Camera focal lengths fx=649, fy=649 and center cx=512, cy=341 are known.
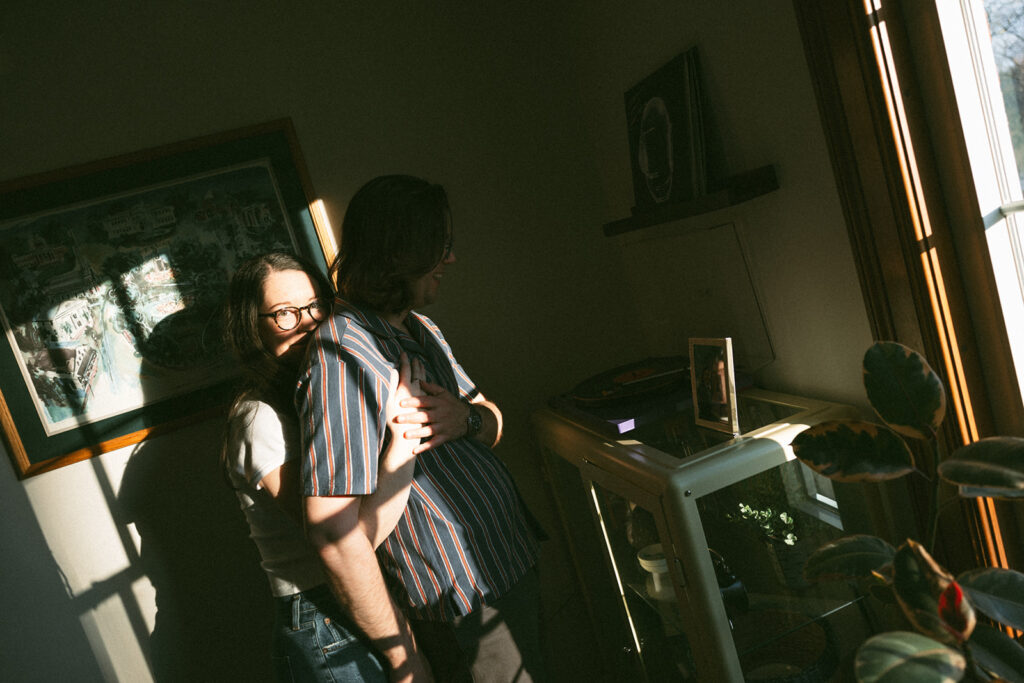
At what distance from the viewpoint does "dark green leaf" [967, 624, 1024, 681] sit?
802 millimetres

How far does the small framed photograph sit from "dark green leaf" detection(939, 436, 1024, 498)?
455 millimetres

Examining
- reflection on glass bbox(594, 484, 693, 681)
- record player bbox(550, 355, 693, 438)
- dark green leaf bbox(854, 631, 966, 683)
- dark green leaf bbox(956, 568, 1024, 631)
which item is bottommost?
reflection on glass bbox(594, 484, 693, 681)

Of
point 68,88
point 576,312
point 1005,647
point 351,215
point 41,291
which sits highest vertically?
point 68,88

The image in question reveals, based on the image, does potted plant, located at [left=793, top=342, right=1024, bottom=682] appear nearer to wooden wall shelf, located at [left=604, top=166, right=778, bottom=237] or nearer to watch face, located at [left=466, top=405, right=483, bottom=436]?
wooden wall shelf, located at [left=604, top=166, right=778, bottom=237]

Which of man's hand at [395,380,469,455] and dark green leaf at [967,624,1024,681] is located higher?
man's hand at [395,380,469,455]

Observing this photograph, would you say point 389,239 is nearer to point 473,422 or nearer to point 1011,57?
point 473,422

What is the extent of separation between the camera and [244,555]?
1.80 meters

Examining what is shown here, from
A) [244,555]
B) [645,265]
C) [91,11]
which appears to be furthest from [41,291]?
[645,265]

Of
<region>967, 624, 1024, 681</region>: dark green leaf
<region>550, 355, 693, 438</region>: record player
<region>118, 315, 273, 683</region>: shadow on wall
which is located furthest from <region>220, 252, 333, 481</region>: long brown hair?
<region>967, 624, 1024, 681</region>: dark green leaf

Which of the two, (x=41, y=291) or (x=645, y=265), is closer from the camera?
(x=41, y=291)

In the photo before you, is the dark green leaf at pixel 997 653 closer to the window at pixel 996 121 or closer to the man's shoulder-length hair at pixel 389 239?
the window at pixel 996 121

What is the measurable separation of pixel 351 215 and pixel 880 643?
1.09m

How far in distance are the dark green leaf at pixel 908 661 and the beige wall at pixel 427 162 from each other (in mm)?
617

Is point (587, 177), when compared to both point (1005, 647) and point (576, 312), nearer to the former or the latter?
point (576, 312)
